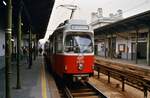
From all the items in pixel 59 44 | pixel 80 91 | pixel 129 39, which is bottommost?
pixel 80 91

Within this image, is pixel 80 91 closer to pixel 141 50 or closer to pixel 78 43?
pixel 78 43

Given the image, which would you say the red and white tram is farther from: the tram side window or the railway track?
the railway track

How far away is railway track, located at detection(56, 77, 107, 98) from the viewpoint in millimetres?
13336

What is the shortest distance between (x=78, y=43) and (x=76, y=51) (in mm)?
395

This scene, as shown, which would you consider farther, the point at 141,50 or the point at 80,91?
the point at 141,50

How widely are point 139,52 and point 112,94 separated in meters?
31.5

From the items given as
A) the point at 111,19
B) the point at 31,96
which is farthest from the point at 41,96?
the point at 111,19

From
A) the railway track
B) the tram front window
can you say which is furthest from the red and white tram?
the railway track

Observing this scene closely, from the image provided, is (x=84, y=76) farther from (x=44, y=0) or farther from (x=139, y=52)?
(x=139, y=52)

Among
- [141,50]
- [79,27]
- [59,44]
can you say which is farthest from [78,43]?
[141,50]

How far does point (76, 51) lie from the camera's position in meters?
14.5

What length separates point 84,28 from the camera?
49.1ft

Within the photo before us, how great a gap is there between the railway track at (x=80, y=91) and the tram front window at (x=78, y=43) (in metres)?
1.69

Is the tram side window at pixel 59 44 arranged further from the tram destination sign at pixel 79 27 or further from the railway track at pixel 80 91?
the railway track at pixel 80 91
